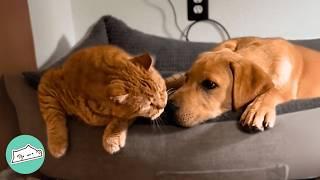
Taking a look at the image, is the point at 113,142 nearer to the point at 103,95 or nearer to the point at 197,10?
the point at 103,95

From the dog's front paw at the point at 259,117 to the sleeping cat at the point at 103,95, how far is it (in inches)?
9.5

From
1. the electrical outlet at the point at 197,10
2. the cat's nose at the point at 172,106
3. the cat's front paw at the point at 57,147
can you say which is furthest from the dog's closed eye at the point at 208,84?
the electrical outlet at the point at 197,10

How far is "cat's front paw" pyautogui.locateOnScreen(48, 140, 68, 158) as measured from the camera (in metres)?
1.27

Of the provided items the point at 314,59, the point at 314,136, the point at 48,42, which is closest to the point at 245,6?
the point at 314,59

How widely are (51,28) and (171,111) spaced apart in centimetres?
85

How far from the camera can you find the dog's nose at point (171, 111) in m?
1.28

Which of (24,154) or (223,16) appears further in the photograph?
(223,16)

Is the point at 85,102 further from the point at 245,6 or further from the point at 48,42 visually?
the point at 245,6

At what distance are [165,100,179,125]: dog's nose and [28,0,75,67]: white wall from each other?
2.00 feet

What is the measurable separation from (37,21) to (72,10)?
2.03 ft

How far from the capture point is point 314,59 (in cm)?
158

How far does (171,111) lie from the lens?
1.30m

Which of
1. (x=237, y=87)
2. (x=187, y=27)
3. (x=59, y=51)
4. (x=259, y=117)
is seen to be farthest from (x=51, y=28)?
(x=259, y=117)

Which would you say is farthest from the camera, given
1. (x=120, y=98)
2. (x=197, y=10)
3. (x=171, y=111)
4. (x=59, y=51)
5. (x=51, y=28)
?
(x=197, y=10)
